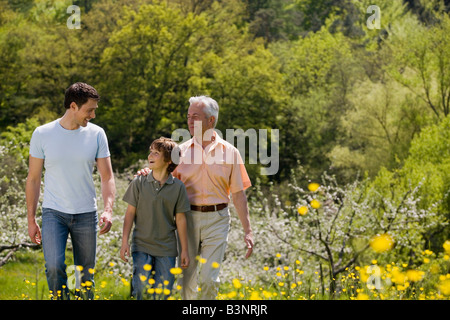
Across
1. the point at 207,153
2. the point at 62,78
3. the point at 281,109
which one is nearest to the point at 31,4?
the point at 62,78

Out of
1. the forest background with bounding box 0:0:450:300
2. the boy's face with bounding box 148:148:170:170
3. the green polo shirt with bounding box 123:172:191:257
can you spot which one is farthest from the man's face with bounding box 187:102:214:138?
the forest background with bounding box 0:0:450:300

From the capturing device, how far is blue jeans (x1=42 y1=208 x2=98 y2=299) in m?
4.27

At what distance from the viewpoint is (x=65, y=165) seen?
14.1 feet

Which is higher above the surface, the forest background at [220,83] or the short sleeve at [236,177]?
the forest background at [220,83]

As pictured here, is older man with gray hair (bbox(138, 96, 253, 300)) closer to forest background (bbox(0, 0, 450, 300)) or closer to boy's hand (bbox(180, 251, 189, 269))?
boy's hand (bbox(180, 251, 189, 269))

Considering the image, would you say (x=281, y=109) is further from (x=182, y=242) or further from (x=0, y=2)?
(x=182, y=242)

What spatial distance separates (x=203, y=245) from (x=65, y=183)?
104cm

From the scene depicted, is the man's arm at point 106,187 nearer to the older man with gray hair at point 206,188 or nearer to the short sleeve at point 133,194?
the short sleeve at point 133,194

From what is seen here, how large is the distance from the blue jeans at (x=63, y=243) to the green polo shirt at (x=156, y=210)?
302mm

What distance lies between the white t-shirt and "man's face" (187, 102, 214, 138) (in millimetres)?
692

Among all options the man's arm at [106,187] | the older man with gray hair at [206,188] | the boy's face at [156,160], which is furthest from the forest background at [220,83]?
the boy's face at [156,160]

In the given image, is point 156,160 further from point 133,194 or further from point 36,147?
point 36,147

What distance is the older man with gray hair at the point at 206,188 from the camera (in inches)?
178

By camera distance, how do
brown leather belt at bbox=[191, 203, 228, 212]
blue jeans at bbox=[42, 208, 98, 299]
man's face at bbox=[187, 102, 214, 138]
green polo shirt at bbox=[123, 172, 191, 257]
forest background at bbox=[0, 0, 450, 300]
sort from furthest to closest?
forest background at bbox=[0, 0, 450, 300] → brown leather belt at bbox=[191, 203, 228, 212] → man's face at bbox=[187, 102, 214, 138] → green polo shirt at bbox=[123, 172, 191, 257] → blue jeans at bbox=[42, 208, 98, 299]
